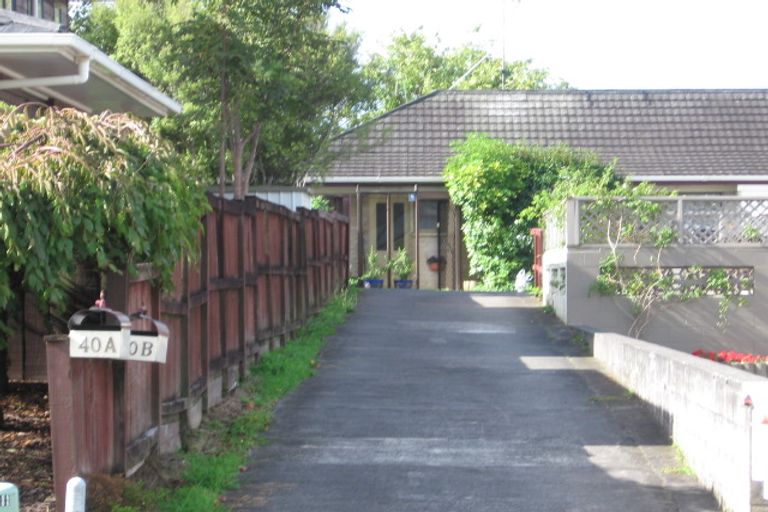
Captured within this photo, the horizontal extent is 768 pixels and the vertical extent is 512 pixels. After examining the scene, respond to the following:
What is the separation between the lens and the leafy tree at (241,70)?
19.0 m

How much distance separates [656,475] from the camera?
339 inches

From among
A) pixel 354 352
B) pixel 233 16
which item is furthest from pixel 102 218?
pixel 233 16

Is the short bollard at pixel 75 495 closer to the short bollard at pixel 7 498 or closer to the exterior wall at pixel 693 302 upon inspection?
the short bollard at pixel 7 498

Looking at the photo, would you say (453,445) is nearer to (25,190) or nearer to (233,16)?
(25,190)

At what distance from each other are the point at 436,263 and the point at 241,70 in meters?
10.4

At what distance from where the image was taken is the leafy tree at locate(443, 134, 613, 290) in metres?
25.4

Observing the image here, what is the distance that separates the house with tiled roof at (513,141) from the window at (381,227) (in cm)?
2

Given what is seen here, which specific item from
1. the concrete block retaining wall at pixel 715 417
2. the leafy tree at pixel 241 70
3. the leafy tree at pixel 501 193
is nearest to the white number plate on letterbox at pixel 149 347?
the concrete block retaining wall at pixel 715 417

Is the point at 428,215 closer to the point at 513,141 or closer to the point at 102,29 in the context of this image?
the point at 513,141

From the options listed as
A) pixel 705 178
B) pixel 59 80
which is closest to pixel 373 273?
pixel 705 178

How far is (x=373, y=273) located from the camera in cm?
2728

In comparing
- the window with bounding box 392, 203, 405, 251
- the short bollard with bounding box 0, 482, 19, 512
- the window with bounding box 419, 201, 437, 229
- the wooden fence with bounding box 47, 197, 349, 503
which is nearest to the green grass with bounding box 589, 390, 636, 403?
the wooden fence with bounding box 47, 197, 349, 503

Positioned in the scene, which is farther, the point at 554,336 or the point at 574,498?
the point at 554,336

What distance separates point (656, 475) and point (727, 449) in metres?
1.07
